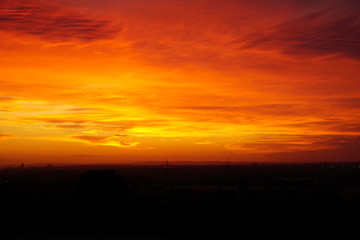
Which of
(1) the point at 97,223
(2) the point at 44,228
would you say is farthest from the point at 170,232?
(2) the point at 44,228

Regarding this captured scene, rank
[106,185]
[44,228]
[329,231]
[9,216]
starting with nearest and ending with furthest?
[329,231] < [44,228] < [9,216] < [106,185]

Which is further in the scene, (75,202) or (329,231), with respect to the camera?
(75,202)

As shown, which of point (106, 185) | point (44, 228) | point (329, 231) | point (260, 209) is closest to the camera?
point (329, 231)

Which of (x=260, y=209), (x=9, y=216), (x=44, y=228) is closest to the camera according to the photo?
(x=44, y=228)

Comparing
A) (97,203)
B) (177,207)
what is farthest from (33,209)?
(177,207)

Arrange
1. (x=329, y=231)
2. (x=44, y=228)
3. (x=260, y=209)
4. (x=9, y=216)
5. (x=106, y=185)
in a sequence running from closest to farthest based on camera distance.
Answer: (x=329, y=231), (x=44, y=228), (x=9, y=216), (x=260, y=209), (x=106, y=185)

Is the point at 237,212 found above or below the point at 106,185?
below

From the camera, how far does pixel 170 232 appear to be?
1244 inches

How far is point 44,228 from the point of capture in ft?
107

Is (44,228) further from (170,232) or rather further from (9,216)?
(170,232)

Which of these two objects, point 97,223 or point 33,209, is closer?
point 97,223

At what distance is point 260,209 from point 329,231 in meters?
8.13

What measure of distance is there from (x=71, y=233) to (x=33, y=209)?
8.19 metres

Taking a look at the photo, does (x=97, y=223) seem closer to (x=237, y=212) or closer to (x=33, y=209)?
(x=33, y=209)
